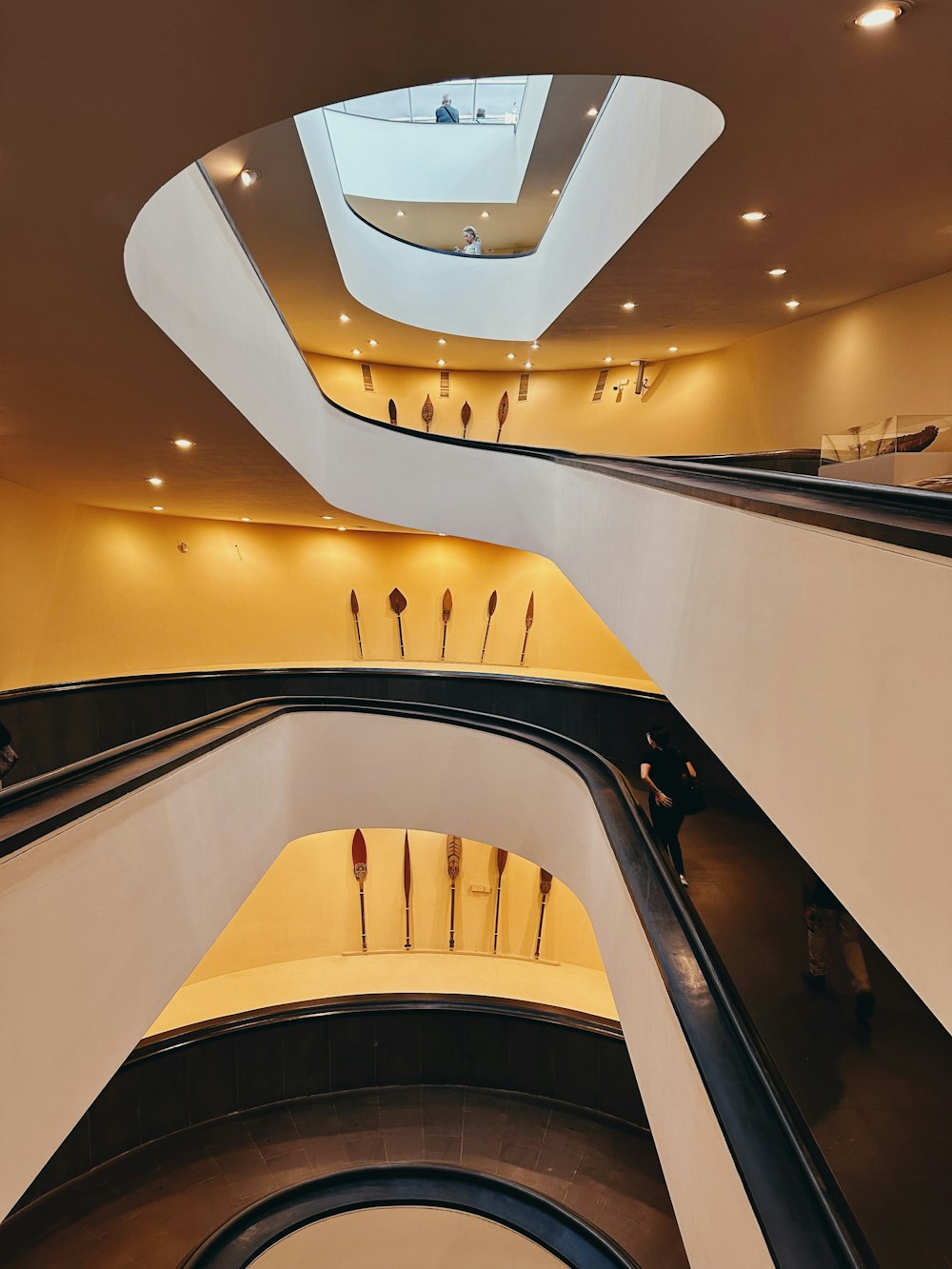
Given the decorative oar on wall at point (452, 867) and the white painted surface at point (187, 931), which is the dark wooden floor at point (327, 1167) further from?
the white painted surface at point (187, 931)

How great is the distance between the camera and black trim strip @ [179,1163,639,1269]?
691 centimetres

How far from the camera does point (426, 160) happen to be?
1419 cm

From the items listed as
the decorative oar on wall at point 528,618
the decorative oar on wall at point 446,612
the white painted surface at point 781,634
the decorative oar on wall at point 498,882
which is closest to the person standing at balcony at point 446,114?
the decorative oar on wall at point 446,612

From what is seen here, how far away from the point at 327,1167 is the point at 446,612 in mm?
7517

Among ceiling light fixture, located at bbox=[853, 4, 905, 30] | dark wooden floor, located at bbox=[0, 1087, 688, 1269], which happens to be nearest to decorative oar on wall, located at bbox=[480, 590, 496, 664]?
dark wooden floor, located at bbox=[0, 1087, 688, 1269]

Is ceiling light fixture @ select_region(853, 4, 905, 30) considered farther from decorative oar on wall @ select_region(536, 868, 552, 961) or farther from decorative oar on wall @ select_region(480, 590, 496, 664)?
decorative oar on wall @ select_region(480, 590, 496, 664)

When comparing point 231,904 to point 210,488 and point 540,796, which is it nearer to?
point 540,796

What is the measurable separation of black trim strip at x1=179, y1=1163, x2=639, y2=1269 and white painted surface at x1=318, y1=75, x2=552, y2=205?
547 inches

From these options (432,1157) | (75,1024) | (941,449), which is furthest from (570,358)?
(75,1024)

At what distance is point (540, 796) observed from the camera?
743cm

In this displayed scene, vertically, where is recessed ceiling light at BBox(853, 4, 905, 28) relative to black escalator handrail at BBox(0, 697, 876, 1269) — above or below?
above

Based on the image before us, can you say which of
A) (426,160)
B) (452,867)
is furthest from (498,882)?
(426,160)

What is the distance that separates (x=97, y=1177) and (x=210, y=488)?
21.9 feet

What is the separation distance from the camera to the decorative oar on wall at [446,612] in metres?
13.2
